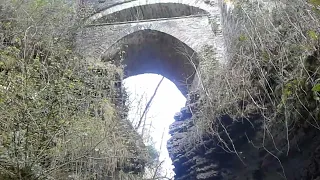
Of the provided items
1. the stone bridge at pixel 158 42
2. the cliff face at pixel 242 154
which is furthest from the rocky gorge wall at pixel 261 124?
the stone bridge at pixel 158 42

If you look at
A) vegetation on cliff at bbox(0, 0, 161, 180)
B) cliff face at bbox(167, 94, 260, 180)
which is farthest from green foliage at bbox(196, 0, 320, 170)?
vegetation on cliff at bbox(0, 0, 161, 180)

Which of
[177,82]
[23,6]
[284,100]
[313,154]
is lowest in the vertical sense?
[313,154]

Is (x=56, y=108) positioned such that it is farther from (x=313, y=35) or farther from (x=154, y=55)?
(x=154, y=55)

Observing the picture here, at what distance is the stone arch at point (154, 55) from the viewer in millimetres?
8500

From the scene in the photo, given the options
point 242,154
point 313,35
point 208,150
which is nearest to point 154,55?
point 208,150

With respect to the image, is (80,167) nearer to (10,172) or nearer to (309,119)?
(10,172)

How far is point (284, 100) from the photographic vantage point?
4262mm

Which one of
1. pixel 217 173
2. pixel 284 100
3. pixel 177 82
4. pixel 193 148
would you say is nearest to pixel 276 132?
pixel 284 100

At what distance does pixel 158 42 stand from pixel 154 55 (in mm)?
287

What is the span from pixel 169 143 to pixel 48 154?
301 cm

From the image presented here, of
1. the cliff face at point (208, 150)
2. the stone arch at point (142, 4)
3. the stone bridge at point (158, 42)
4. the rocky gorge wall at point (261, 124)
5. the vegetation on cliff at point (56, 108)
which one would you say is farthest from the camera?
the stone arch at point (142, 4)

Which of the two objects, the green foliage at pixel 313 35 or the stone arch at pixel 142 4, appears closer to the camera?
the green foliage at pixel 313 35

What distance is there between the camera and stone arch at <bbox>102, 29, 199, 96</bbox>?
27.9ft

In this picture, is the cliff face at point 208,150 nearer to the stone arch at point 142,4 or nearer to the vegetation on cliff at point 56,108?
the vegetation on cliff at point 56,108
